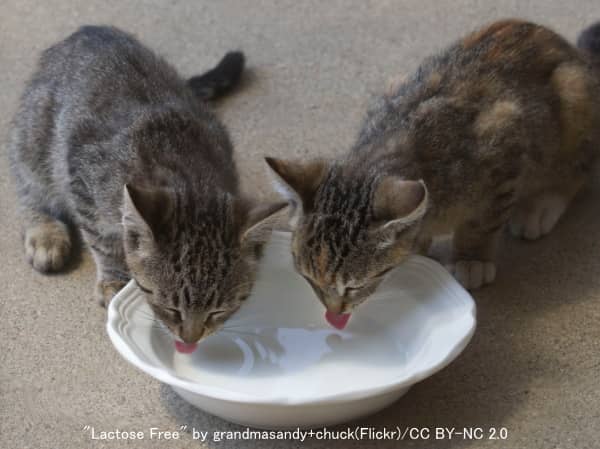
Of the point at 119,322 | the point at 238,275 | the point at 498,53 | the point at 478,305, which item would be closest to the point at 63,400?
the point at 119,322

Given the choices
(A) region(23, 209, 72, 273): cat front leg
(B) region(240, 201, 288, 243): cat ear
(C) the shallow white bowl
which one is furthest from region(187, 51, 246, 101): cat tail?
(B) region(240, 201, 288, 243): cat ear

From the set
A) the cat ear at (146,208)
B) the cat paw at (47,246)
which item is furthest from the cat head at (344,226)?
the cat paw at (47,246)

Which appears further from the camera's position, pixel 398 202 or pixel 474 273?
pixel 474 273

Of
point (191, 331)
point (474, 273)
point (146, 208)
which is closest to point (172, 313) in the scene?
point (191, 331)

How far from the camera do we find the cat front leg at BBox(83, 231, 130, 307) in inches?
120

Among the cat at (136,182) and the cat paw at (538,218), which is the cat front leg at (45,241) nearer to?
the cat at (136,182)

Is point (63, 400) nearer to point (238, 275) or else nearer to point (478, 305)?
point (238, 275)

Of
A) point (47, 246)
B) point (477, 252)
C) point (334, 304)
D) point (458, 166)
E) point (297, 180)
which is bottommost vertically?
point (47, 246)

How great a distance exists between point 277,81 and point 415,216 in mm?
2019

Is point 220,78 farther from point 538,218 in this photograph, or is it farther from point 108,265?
point 538,218

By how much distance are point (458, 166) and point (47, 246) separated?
1.56m

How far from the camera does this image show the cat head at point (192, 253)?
2.42 m

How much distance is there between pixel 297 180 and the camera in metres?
2.56

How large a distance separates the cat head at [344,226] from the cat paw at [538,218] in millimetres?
868
